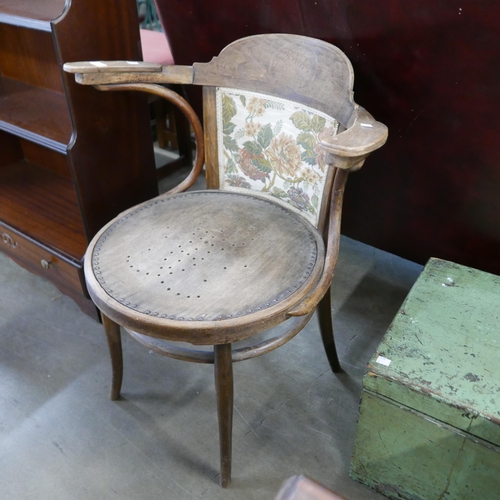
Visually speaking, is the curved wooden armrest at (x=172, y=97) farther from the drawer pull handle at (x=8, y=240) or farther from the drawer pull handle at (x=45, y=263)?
the drawer pull handle at (x=8, y=240)

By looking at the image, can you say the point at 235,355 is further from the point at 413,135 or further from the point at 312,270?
the point at 413,135

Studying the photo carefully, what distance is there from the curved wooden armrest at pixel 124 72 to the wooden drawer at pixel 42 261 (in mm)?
575

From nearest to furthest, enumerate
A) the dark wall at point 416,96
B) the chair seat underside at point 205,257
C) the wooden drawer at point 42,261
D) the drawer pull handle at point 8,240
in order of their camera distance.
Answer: the chair seat underside at point 205,257 → the dark wall at point 416,96 → the wooden drawer at point 42,261 → the drawer pull handle at point 8,240

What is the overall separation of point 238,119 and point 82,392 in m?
0.88

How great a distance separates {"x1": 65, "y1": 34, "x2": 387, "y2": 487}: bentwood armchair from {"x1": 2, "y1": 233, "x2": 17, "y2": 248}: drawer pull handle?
0.67m

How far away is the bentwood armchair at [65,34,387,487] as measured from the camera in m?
0.95

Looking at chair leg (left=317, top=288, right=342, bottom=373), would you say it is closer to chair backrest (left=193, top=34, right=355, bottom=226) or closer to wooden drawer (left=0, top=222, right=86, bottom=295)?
chair backrest (left=193, top=34, right=355, bottom=226)

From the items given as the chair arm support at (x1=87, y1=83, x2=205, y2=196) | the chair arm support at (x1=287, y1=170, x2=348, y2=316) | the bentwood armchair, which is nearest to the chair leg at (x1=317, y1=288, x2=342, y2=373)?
the bentwood armchair

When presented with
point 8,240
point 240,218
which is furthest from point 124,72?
point 8,240

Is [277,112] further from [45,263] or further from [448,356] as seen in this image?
[45,263]

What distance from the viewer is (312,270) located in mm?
1054

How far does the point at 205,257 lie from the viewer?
1.09 metres

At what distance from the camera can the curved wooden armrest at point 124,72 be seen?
1.12 m

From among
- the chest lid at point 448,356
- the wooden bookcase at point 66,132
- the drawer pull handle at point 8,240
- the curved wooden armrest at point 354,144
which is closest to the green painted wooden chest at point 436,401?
the chest lid at point 448,356
